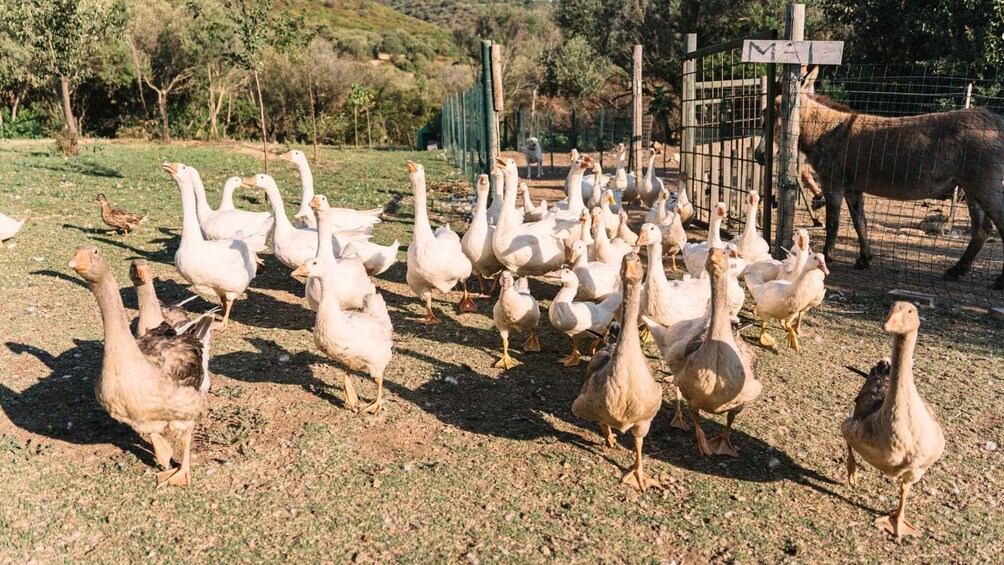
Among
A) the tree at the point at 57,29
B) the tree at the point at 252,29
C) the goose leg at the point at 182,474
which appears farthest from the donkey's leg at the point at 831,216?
the tree at the point at 57,29

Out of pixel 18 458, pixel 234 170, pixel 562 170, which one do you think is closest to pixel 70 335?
pixel 18 458

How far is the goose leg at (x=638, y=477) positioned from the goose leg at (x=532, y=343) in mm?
2507

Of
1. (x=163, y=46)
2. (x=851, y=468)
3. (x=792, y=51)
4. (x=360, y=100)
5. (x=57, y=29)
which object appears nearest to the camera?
(x=851, y=468)

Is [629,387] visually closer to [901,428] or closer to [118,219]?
[901,428]

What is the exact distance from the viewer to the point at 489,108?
13820 mm

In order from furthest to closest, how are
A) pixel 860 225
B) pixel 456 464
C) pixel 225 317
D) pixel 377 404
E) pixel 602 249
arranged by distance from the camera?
pixel 860 225 → pixel 602 249 → pixel 225 317 → pixel 377 404 → pixel 456 464

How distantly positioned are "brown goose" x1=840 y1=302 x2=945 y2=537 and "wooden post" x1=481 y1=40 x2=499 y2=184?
1002 cm

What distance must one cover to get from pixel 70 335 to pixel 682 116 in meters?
10.6

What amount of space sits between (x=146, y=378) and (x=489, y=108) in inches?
408

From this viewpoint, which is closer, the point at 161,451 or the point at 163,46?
the point at 161,451

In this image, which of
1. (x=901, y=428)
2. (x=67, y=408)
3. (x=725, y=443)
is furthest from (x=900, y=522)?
(x=67, y=408)

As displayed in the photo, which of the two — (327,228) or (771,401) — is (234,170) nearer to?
(327,228)

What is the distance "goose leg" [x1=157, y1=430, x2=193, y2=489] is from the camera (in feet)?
15.4

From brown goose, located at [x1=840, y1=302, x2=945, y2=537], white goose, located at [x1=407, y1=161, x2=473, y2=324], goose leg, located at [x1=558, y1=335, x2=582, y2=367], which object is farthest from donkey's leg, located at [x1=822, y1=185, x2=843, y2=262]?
brown goose, located at [x1=840, y1=302, x2=945, y2=537]
